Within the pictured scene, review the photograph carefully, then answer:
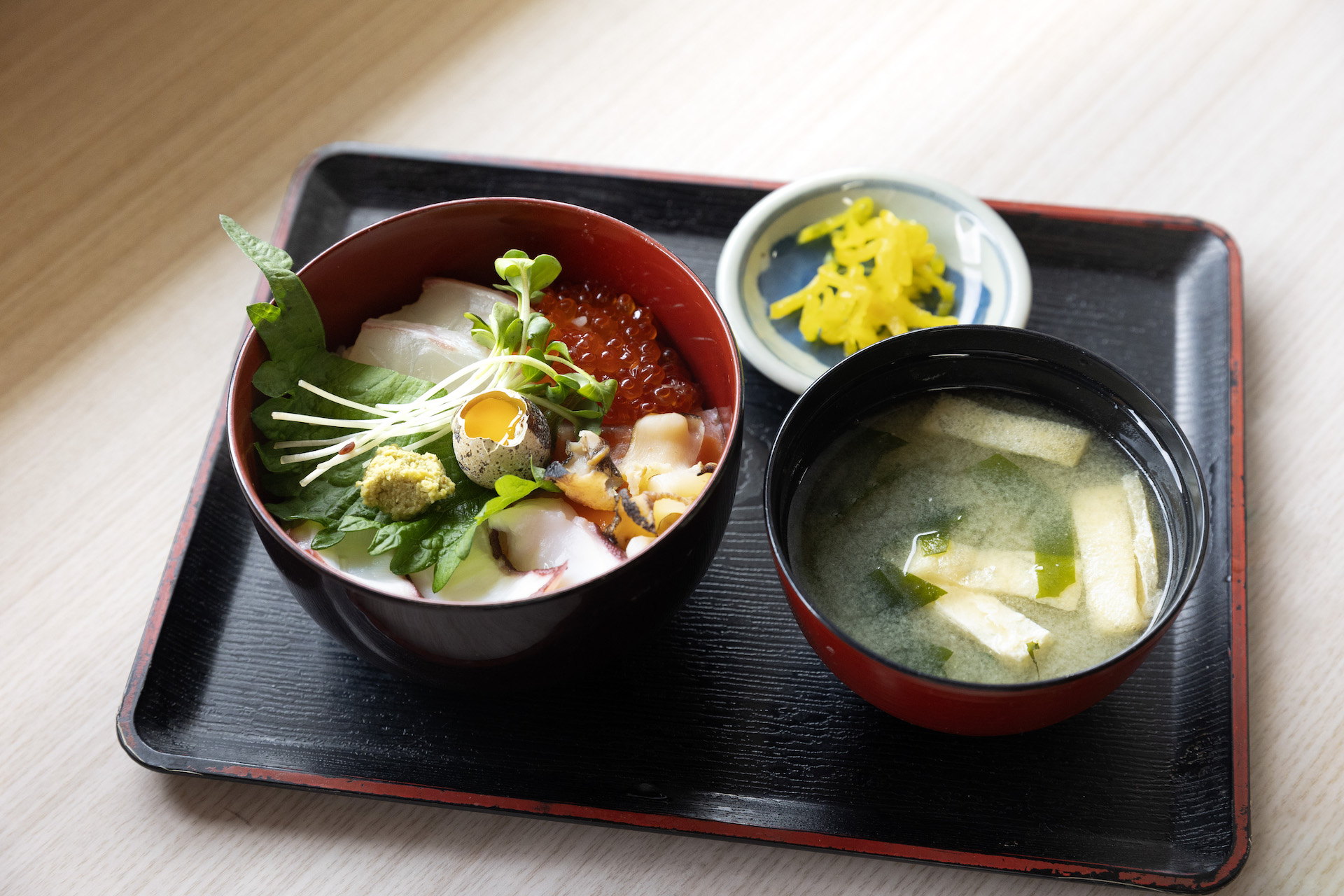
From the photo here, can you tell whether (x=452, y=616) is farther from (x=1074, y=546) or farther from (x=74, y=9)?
(x=74, y=9)

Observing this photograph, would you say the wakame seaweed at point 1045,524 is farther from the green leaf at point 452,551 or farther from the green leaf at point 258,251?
the green leaf at point 258,251

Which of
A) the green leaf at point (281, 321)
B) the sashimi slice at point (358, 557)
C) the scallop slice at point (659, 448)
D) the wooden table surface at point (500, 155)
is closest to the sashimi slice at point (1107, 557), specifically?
the wooden table surface at point (500, 155)

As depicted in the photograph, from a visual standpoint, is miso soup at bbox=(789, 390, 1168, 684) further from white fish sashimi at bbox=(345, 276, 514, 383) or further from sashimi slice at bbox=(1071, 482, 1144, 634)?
white fish sashimi at bbox=(345, 276, 514, 383)

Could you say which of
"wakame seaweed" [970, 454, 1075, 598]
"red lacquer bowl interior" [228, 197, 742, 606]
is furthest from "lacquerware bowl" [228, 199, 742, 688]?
"wakame seaweed" [970, 454, 1075, 598]

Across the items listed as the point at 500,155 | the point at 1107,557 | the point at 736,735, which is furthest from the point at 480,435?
the point at 500,155

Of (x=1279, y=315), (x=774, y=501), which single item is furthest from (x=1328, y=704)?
(x=774, y=501)

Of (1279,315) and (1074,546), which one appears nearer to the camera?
(1074,546)
